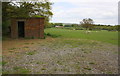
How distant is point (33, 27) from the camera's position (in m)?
16.3

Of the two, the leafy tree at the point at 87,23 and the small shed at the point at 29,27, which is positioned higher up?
the leafy tree at the point at 87,23

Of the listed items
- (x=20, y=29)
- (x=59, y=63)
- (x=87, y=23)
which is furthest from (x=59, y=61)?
(x=87, y=23)

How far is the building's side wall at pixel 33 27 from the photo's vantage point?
16.2 m

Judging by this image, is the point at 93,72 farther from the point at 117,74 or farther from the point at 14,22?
the point at 14,22

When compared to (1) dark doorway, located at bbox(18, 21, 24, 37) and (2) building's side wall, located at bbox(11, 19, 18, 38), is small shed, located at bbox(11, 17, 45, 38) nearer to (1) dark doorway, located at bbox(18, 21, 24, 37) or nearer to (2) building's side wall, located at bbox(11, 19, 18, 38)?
(2) building's side wall, located at bbox(11, 19, 18, 38)

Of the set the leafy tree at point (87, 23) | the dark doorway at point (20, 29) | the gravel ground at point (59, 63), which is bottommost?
the gravel ground at point (59, 63)

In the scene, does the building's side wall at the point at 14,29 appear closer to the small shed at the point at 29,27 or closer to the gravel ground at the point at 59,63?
the small shed at the point at 29,27

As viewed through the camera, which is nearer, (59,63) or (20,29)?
(59,63)

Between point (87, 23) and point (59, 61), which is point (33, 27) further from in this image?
point (87, 23)

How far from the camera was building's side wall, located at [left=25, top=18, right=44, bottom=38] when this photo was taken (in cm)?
1623

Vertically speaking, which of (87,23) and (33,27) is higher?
(87,23)

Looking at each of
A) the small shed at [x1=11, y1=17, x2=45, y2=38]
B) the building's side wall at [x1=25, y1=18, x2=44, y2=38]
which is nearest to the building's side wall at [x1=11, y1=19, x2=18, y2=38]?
the small shed at [x1=11, y1=17, x2=45, y2=38]

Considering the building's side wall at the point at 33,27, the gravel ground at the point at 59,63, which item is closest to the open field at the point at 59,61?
the gravel ground at the point at 59,63

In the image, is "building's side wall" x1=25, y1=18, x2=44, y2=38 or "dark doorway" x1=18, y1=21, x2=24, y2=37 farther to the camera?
"dark doorway" x1=18, y1=21, x2=24, y2=37
